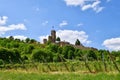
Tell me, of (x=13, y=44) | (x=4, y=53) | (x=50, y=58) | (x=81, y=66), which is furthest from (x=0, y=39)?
(x=81, y=66)

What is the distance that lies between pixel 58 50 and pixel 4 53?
55.5m

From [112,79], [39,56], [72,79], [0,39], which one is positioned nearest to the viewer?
[112,79]

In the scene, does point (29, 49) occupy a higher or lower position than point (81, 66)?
higher

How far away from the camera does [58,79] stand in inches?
744

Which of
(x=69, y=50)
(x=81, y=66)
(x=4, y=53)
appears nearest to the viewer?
(x=81, y=66)

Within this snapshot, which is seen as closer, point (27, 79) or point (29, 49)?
point (27, 79)

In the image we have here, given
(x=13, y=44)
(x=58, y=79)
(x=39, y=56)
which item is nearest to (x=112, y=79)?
(x=58, y=79)

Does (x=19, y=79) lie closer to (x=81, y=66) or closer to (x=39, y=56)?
(x=81, y=66)

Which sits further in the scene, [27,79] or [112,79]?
[27,79]

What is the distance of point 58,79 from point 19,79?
14.4 feet

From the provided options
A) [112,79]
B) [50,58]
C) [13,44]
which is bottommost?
[112,79]

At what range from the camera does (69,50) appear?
14500 cm

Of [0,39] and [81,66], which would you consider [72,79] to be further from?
[0,39]

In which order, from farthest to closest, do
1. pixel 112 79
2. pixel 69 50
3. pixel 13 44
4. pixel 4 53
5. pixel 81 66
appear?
pixel 13 44 → pixel 69 50 → pixel 4 53 → pixel 81 66 → pixel 112 79
